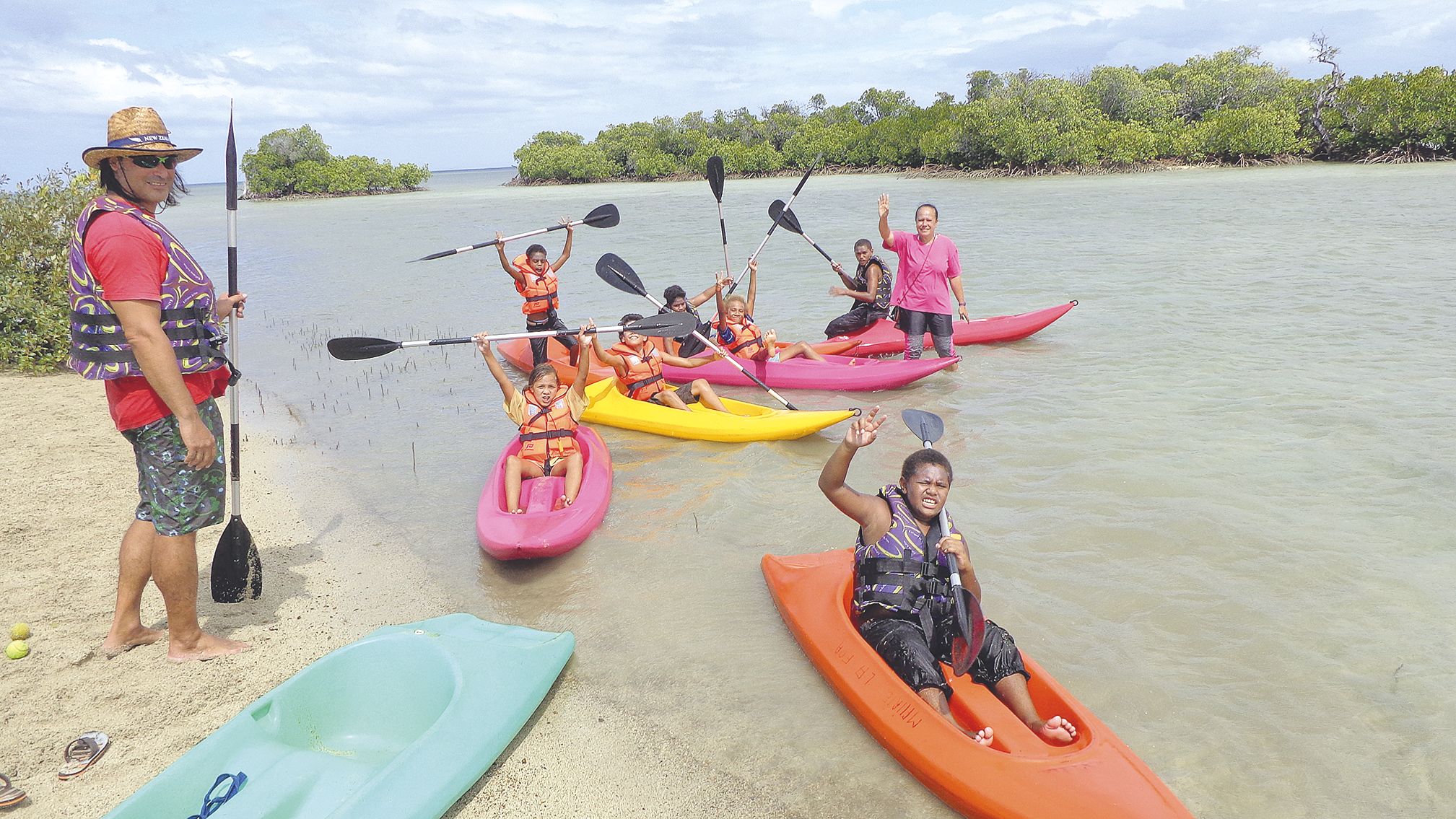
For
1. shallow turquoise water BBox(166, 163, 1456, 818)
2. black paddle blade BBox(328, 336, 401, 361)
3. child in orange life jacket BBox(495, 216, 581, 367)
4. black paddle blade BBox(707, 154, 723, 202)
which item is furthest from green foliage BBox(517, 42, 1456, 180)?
black paddle blade BBox(328, 336, 401, 361)

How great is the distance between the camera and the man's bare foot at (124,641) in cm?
337

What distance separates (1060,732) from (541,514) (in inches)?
103

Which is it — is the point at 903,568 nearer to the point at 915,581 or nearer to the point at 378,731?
the point at 915,581

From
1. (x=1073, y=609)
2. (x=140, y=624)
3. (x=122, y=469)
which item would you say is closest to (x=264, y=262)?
(x=122, y=469)

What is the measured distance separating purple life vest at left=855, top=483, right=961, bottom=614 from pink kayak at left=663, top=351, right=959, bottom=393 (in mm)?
4048

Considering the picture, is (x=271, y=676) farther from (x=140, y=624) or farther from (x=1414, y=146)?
(x=1414, y=146)

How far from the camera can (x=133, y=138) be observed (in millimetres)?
2818

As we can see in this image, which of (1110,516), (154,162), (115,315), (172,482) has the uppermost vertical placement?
(154,162)

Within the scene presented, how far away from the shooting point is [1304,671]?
3.55 meters

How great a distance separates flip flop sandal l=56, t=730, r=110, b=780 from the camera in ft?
9.18

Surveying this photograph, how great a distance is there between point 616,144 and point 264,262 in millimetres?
35540

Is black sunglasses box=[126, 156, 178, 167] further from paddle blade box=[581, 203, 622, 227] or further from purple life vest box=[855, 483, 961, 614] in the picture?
paddle blade box=[581, 203, 622, 227]

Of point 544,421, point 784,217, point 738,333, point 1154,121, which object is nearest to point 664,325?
point 544,421

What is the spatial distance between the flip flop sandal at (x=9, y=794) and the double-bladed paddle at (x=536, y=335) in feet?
9.65
